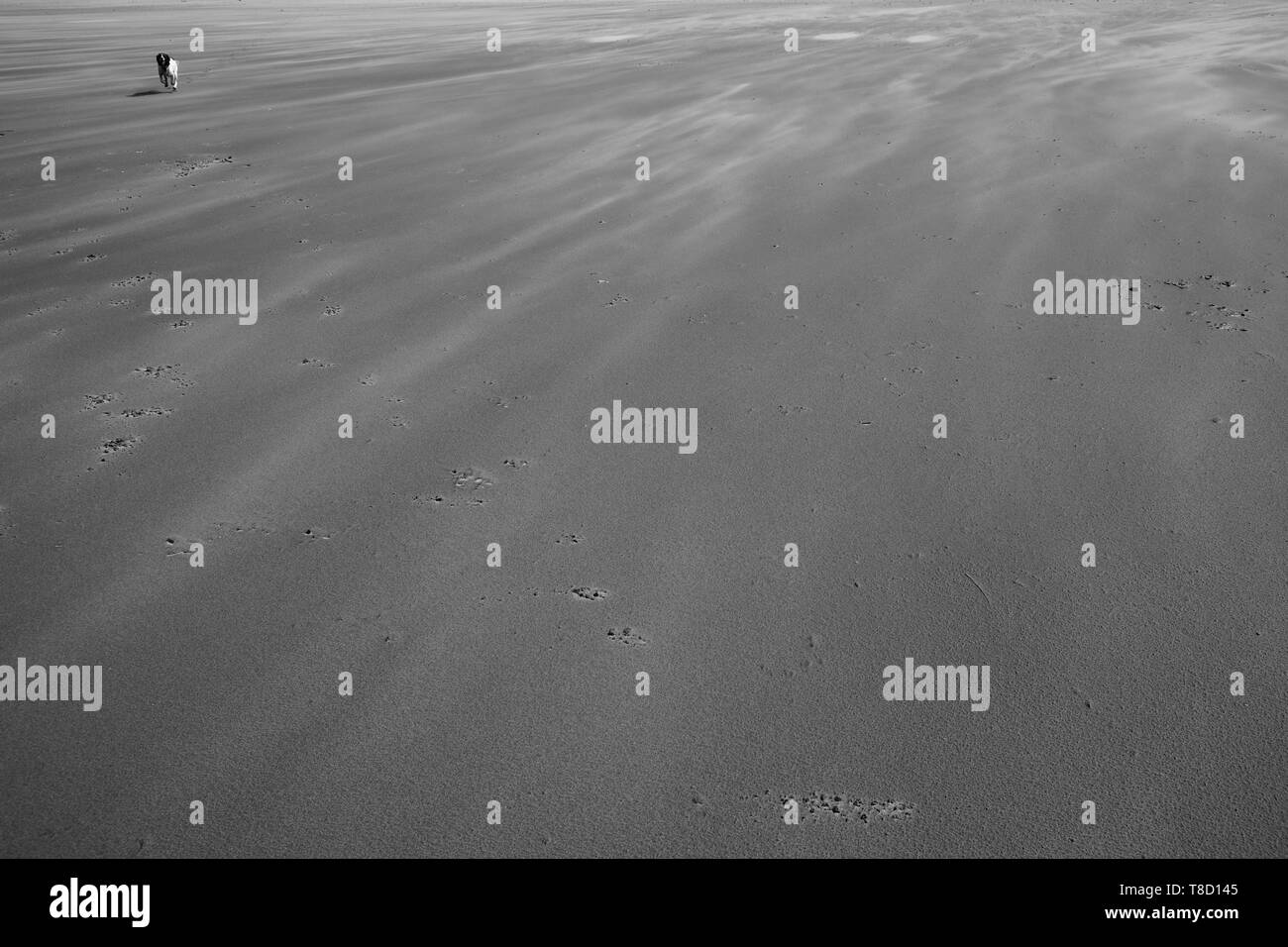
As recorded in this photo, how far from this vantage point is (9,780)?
2873 millimetres

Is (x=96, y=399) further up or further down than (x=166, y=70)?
further down

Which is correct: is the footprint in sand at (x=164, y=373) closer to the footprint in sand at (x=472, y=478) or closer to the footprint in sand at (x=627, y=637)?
the footprint in sand at (x=472, y=478)

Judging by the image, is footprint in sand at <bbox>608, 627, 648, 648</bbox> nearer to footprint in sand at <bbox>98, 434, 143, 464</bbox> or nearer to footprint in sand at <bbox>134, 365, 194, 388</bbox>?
footprint in sand at <bbox>98, 434, 143, 464</bbox>

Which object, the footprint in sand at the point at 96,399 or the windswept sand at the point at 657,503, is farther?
the footprint in sand at the point at 96,399

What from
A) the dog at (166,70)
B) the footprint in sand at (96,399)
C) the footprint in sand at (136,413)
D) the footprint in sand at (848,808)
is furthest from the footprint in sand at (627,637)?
the dog at (166,70)

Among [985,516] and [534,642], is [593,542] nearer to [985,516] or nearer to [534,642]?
[534,642]

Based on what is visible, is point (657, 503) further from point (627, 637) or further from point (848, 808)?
point (848, 808)

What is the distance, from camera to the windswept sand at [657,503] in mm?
2834

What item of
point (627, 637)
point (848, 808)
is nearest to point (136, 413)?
point (627, 637)

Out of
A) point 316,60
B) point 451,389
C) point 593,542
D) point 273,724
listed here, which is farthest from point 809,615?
point 316,60

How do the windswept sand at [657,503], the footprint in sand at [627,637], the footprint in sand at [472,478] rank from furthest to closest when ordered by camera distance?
the footprint in sand at [472,478] < the footprint in sand at [627,637] < the windswept sand at [657,503]

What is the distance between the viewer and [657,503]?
13.4 feet

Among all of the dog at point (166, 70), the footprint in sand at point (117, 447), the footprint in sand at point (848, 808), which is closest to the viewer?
the footprint in sand at point (848, 808)
